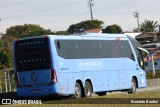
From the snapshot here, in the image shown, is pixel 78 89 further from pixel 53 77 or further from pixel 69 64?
pixel 53 77

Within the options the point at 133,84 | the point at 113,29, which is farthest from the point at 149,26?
the point at 133,84

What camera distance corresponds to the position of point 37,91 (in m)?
24.2

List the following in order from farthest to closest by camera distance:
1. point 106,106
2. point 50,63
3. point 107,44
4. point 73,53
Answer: point 107,44 → point 73,53 → point 50,63 → point 106,106

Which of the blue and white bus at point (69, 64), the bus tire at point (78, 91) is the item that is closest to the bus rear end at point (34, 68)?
the blue and white bus at point (69, 64)

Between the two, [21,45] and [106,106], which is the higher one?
[21,45]

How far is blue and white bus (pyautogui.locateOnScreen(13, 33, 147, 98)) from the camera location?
23922 mm

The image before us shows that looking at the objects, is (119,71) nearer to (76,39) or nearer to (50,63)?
(76,39)

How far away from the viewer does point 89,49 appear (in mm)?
26688

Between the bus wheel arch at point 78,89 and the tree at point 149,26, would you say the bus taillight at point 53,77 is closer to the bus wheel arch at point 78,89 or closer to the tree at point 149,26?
the bus wheel arch at point 78,89

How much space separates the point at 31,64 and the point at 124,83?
763 cm

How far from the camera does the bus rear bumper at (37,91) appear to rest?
23.8 metres

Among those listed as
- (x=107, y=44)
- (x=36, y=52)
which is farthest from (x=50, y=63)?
(x=107, y=44)

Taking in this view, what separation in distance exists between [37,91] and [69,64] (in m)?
1.92

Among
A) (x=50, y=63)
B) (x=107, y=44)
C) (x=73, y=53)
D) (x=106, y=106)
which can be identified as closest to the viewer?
(x=106, y=106)
